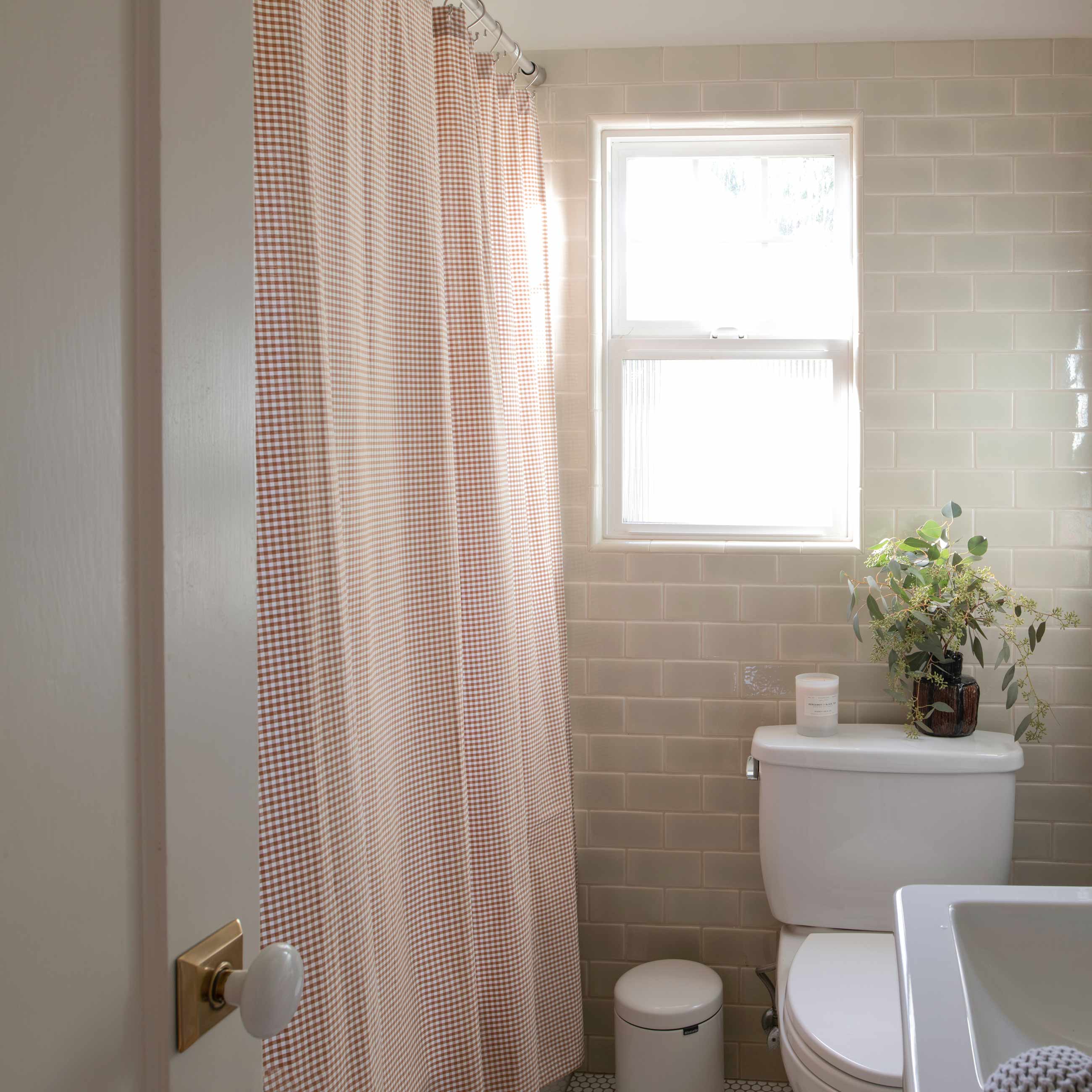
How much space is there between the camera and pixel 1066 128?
2.19 meters

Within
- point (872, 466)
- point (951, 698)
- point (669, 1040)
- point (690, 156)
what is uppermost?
point (690, 156)

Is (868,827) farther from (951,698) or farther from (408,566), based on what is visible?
(408,566)

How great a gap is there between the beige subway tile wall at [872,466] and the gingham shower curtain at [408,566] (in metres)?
0.16

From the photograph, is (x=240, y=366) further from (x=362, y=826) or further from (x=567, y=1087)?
(x=567, y=1087)

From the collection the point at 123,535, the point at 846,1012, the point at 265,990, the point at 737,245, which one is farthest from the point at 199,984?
the point at 737,245

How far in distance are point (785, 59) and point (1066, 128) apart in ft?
2.19

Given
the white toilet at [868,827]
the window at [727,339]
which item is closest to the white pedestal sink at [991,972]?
the white toilet at [868,827]

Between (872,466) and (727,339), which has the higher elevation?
(727,339)

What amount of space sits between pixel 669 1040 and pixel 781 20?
226 cm

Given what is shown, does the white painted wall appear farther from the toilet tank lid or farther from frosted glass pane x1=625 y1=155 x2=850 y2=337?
frosted glass pane x1=625 y1=155 x2=850 y2=337

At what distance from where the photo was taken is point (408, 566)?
4.91ft

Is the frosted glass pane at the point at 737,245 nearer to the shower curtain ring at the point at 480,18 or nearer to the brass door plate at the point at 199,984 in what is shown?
the shower curtain ring at the point at 480,18

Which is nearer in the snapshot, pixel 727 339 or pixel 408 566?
pixel 408 566

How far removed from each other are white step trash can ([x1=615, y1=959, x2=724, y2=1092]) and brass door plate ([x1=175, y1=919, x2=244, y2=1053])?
1618 millimetres
